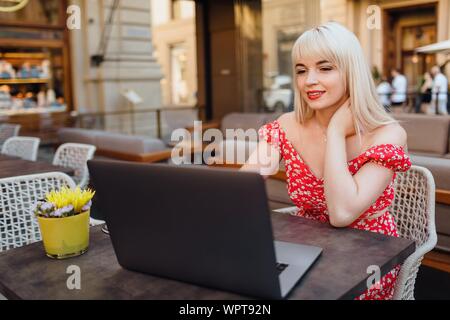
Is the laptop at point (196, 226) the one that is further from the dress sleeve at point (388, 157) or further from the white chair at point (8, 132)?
the white chair at point (8, 132)

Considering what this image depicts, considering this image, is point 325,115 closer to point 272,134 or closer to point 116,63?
point 272,134

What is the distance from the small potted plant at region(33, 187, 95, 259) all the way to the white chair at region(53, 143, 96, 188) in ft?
6.95

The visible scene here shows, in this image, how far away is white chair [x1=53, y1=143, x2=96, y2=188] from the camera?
3281mm

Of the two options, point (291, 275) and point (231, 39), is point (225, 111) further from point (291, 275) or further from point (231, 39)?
point (291, 275)

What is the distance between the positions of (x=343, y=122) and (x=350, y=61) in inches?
7.2

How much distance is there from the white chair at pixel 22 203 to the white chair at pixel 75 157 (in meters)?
1.11

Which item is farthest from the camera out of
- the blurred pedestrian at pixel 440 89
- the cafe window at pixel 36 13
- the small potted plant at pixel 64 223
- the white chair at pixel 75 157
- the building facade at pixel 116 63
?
the blurred pedestrian at pixel 440 89

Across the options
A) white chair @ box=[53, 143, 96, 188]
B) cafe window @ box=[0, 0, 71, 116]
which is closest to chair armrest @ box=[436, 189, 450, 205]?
white chair @ box=[53, 143, 96, 188]

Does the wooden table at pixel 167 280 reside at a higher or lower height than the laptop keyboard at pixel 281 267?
lower

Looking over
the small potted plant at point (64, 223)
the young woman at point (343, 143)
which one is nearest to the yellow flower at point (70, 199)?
the small potted plant at point (64, 223)

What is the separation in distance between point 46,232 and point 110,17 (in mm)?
8551

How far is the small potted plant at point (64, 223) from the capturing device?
3.79 ft

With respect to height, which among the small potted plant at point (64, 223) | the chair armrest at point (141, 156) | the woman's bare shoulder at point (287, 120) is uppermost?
the woman's bare shoulder at point (287, 120)

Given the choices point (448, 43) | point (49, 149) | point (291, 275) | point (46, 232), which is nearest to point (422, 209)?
point (291, 275)
